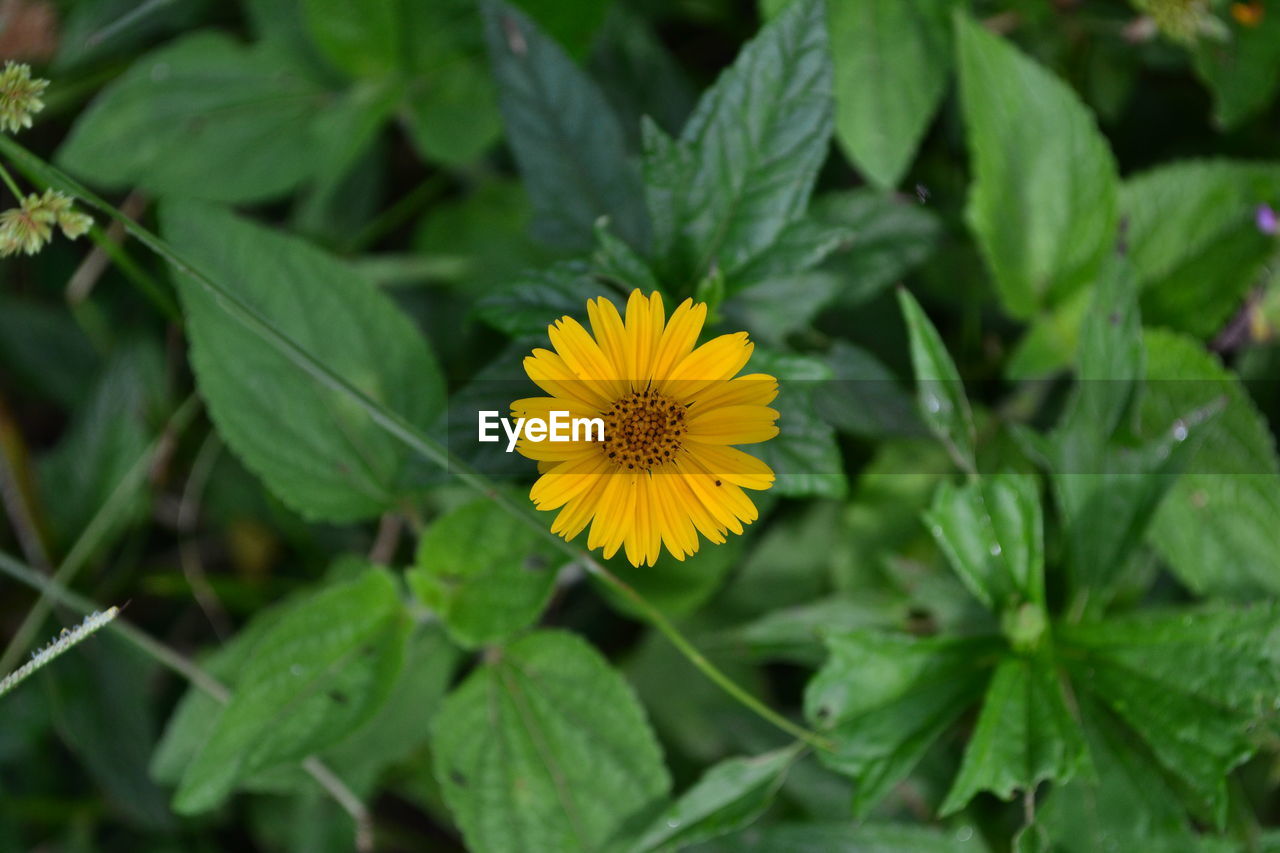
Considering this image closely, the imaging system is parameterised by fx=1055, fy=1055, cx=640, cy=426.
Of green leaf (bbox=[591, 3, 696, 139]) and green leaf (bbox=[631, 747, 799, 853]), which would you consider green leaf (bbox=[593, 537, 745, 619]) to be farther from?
green leaf (bbox=[591, 3, 696, 139])

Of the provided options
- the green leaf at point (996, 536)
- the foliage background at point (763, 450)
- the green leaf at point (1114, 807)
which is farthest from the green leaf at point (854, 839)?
the green leaf at point (996, 536)

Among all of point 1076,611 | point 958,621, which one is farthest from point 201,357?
point 1076,611

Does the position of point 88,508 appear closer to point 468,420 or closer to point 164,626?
point 164,626

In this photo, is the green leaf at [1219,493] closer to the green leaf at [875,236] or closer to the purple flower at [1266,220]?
the purple flower at [1266,220]

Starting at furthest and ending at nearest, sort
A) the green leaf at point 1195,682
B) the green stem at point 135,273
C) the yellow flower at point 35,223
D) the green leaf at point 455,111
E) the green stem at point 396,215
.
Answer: the green stem at point 396,215 → the green leaf at point 455,111 → the green stem at point 135,273 → the green leaf at point 1195,682 → the yellow flower at point 35,223

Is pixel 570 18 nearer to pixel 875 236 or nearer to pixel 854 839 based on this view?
pixel 875 236

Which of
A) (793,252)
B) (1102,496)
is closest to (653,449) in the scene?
(793,252)
